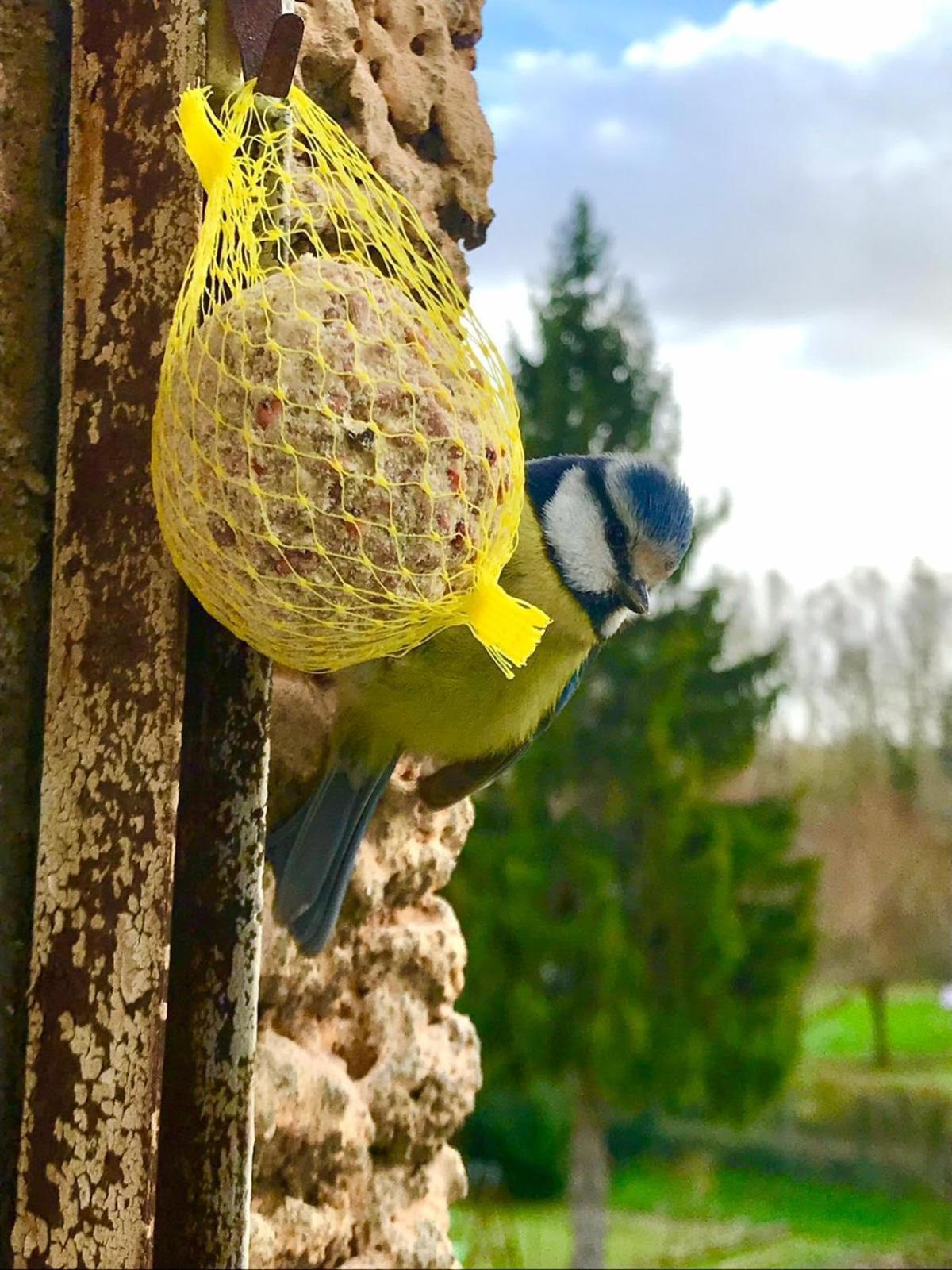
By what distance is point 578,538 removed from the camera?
45.5 inches

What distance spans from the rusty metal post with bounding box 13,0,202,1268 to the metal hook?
0.09 ft

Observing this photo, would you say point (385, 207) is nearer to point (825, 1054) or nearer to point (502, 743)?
point (502, 743)

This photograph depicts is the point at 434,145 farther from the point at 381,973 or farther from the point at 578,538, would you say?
the point at 381,973

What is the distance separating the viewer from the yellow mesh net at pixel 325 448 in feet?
2.20

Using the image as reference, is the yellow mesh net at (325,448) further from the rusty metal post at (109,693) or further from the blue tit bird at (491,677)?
the blue tit bird at (491,677)

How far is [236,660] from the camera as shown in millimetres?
822

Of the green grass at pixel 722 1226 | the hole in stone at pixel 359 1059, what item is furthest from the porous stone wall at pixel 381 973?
the green grass at pixel 722 1226

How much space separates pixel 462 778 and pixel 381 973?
0.64 feet

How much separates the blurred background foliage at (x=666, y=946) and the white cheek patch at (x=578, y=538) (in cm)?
426

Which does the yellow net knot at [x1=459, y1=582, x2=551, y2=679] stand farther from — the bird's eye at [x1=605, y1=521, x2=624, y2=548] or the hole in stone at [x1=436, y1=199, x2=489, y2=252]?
the hole in stone at [x1=436, y1=199, x2=489, y2=252]

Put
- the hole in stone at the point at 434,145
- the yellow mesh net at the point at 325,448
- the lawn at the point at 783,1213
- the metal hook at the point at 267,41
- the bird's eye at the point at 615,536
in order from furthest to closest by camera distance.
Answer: the lawn at the point at 783,1213
the hole in stone at the point at 434,145
the bird's eye at the point at 615,536
the metal hook at the point at 267,41
the yellow mesh net at the point at 325,448

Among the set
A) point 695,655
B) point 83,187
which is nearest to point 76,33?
point 83,187

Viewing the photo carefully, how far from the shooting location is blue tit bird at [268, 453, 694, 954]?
1.05 metres

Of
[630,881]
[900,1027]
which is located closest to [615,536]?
[900,1027]
